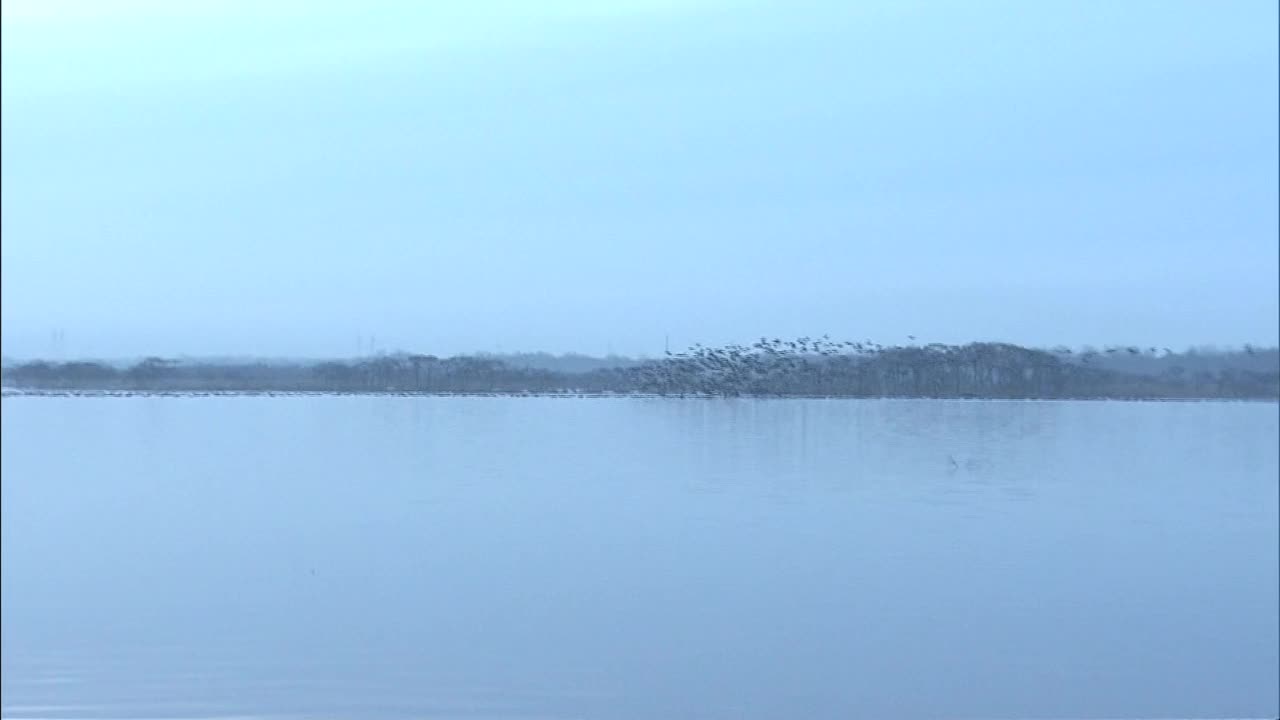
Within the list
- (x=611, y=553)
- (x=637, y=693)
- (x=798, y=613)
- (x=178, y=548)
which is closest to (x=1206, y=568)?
(x=798, y=613)

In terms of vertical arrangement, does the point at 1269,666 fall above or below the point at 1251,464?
below

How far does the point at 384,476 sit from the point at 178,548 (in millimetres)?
2814

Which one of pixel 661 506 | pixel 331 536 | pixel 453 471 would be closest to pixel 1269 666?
pixel 661 506

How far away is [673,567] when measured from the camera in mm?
5941

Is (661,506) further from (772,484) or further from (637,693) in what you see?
(637,693)

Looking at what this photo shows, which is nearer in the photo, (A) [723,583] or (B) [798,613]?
(B) [798,613]

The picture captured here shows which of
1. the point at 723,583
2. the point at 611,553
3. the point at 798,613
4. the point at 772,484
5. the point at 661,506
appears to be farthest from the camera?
the point at 772,484

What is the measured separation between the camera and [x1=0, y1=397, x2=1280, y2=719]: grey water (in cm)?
420

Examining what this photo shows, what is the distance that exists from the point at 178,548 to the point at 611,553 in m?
2.23

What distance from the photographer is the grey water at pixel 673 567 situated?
13.8 feet

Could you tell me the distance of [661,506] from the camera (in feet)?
24.6

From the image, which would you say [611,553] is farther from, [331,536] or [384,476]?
[384,476]

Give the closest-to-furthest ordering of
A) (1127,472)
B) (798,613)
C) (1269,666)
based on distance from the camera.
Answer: (1269,666), (798,613), (1127,472)

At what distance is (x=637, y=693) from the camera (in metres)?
4.09
